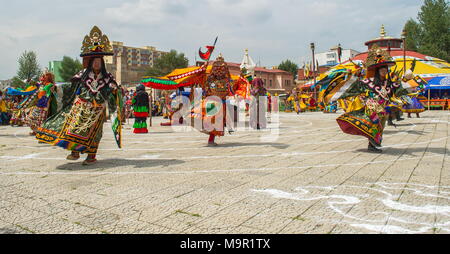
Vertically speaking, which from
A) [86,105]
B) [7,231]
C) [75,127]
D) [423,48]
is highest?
[423,48]

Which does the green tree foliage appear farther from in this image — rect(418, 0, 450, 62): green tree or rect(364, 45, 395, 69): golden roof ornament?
rect(364, 45, 395, 69): golden roof ornament

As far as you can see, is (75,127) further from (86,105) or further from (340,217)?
(340,217)

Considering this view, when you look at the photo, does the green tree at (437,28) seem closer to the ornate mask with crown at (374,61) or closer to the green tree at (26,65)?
the ornate mask with crown at (374,61)

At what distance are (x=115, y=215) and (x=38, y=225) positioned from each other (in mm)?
667

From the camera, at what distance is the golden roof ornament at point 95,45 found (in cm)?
636

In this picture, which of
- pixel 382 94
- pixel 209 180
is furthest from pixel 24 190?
pixel 382 94

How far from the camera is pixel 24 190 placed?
4.32m

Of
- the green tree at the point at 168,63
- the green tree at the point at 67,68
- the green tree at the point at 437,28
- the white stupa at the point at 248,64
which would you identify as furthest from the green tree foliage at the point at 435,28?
the green tree at the point at 67,68

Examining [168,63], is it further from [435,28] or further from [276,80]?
[435,28]

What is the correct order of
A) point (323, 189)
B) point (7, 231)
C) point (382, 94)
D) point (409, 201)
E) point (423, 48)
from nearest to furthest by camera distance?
point (7, 231) < point (409, 201) < point (323, 189) < point (382, 94) < point (423, 48)

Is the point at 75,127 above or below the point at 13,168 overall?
above

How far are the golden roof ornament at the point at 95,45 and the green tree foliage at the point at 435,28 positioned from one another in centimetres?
5712

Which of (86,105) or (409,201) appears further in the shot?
(86,105)

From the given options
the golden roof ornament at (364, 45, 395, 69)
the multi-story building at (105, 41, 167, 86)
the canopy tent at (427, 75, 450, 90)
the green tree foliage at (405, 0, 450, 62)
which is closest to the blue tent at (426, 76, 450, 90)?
the canopy tent at (427, 75, 450, 90)
